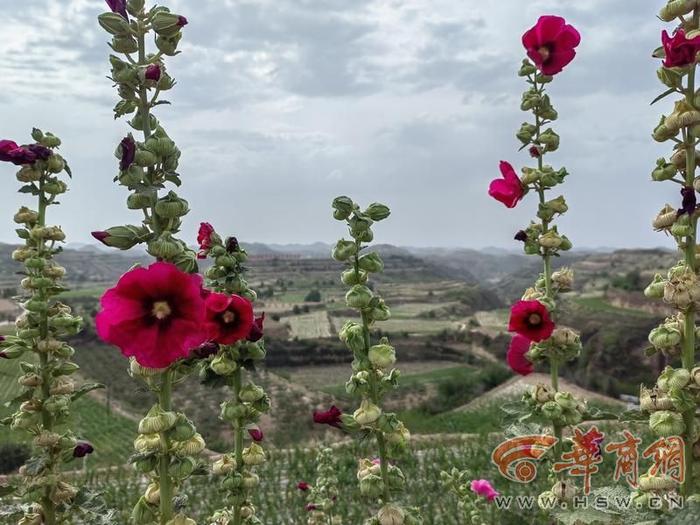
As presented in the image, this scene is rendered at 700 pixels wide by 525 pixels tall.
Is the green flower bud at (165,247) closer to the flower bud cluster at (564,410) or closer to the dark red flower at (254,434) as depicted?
the dark red flower at (254,434)

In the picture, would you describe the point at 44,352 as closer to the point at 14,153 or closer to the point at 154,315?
the point at 14,153

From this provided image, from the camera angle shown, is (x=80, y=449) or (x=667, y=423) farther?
(x=80, y=449)

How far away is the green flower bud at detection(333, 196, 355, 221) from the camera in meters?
2.20

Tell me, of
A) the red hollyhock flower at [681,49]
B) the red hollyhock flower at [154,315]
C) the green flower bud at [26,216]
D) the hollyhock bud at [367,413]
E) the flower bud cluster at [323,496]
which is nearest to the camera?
the red hollyhock flower at [154,315]

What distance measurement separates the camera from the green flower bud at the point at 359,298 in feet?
7.04

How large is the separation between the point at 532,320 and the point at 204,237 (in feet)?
5.90

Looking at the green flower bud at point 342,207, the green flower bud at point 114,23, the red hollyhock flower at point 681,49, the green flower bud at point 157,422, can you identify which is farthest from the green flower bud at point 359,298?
the red hollyhock flower at point 681,49

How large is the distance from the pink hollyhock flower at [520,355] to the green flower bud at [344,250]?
169cm

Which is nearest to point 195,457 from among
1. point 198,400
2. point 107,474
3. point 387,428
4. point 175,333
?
point 175,333

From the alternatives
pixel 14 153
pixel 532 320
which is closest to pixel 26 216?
pixel 14 153

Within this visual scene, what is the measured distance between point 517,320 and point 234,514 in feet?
5.71

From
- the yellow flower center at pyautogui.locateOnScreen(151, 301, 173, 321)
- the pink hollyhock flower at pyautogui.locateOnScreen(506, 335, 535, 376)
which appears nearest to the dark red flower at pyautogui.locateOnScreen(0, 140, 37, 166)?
the yellow flower center at pyautogui.locateOnScreen(151, 301, 173, 321)

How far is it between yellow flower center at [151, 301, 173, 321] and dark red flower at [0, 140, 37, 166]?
191 cm

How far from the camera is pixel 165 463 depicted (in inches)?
81.7
